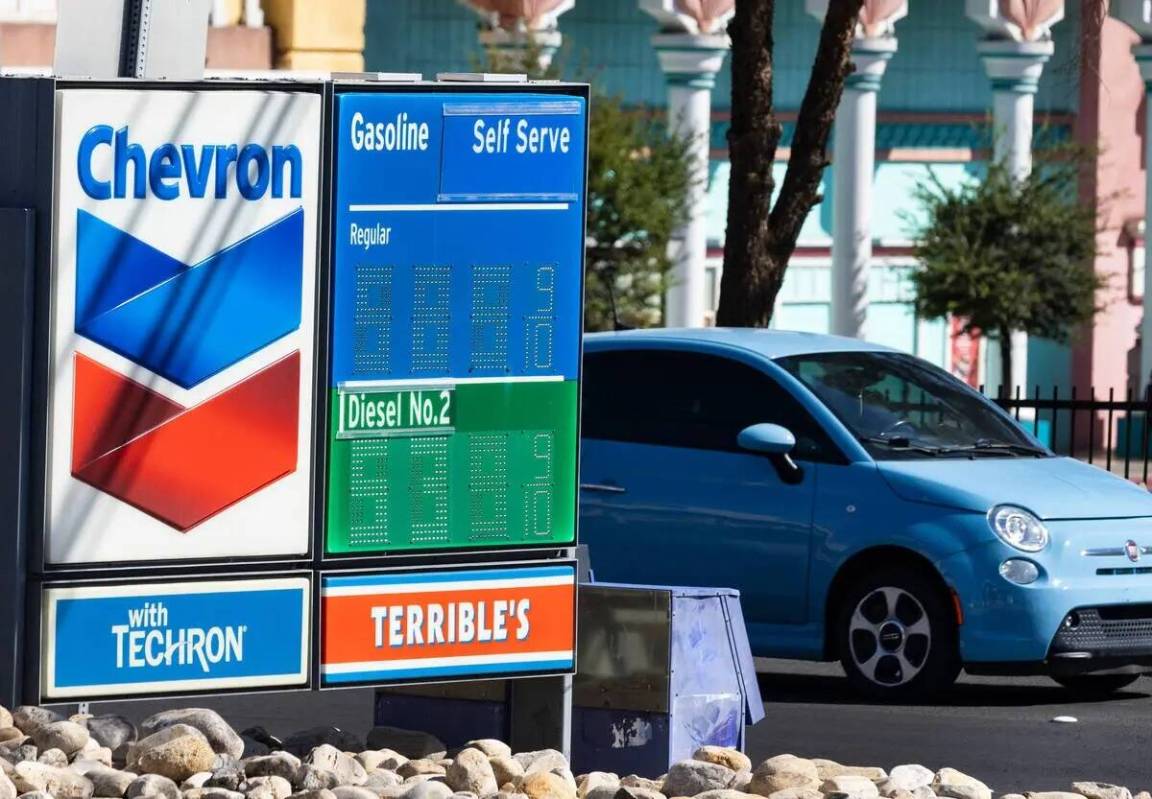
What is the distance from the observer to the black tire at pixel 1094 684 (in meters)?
11.6

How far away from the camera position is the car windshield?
11.6 m

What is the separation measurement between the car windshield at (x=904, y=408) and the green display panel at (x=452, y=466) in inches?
150

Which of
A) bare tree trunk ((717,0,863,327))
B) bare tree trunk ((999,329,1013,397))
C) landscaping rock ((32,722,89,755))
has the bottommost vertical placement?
landscaping rock ((32,722,89,755))

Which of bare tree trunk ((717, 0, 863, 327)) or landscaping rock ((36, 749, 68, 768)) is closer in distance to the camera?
landscaping rock ((36, 749, 68, 768))

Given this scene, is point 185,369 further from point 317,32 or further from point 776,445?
point 317,32

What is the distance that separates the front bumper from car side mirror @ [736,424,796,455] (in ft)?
2.93

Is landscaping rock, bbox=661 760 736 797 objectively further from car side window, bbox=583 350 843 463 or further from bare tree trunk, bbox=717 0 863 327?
bare tree trunk, bbox=717 0 863 327

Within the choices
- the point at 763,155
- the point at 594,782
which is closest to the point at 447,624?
the point at 594,782

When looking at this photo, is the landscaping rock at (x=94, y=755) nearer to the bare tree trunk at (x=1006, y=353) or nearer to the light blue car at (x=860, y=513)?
the light blue car at (x=860, y=513)

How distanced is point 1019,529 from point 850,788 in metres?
3.60

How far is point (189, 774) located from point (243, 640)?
0.42 meters

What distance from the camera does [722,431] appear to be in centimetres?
1177

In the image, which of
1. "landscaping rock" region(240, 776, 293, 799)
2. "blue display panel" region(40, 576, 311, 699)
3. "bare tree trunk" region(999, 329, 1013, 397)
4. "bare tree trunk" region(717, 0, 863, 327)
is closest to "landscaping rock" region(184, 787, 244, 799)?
"landscaping rock" region(240, 776, 293, 799)

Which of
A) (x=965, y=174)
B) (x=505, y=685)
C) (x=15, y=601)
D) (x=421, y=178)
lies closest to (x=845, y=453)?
(x=505, y=685)
